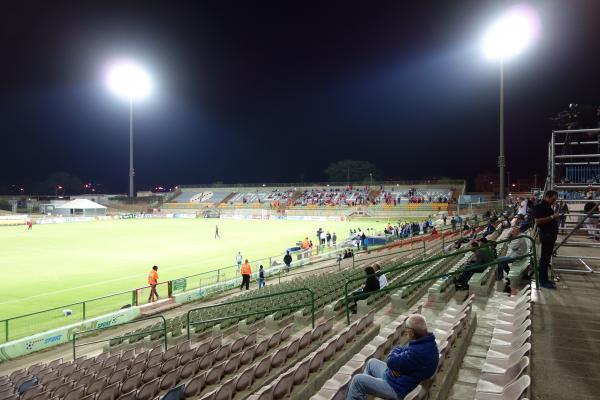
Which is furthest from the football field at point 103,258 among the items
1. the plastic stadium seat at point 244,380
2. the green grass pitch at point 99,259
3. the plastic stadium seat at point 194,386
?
the plastic stadium seat at point 244,380

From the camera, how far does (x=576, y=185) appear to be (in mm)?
7891

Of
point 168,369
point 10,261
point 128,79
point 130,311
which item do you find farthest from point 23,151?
point 168,369

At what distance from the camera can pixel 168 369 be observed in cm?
679

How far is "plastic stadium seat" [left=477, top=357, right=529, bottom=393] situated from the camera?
11.7ft

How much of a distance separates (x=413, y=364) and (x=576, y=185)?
6193mm

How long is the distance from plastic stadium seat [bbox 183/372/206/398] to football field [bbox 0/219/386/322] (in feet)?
45.8

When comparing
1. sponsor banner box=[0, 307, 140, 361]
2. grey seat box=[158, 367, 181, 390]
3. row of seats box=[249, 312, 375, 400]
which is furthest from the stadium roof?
row of seats box=[249, 312, 375, 400]

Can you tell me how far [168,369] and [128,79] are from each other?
72.8 meters

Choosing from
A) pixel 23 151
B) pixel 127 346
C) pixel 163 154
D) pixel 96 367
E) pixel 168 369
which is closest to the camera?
pixel 168 369

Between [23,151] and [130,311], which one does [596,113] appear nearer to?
[130,311]

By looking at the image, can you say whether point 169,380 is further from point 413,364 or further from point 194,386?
point 413,364

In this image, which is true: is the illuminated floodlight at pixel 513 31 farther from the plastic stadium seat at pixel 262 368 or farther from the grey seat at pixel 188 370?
the grey seat at pixel 188 370

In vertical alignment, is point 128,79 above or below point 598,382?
above

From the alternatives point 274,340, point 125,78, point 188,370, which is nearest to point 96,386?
point 188,370
